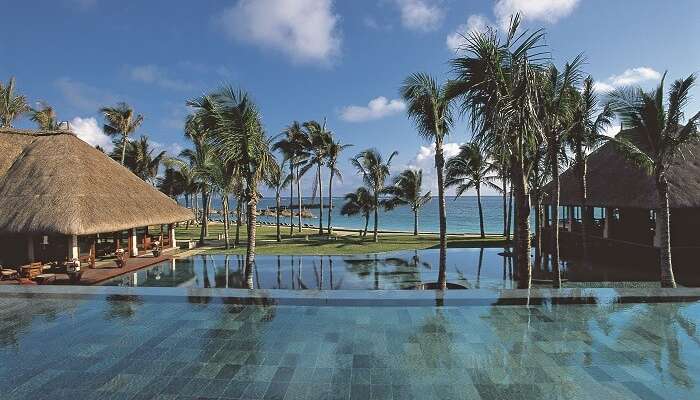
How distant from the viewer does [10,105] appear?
30453mm

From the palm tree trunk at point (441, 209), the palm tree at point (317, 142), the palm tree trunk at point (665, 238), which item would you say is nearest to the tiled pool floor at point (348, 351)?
the palm tree trunk at point (665, 238)

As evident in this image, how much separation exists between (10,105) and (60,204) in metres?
22.2

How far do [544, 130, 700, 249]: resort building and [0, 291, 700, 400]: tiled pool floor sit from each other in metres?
8.93

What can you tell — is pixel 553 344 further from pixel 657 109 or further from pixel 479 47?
pixel 657 109

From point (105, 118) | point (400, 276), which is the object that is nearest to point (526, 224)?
point (400, 276)

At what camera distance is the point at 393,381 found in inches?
168

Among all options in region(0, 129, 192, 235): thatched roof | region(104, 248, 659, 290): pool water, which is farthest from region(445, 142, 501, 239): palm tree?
region(0, 129, 192, 235): thatched roof

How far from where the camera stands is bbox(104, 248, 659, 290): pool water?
1346 centimetres

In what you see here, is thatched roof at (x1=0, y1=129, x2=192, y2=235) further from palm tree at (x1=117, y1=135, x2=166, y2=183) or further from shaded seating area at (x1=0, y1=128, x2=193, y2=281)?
palm tree at (x1=117, y1=135, x2=166, y2=183)

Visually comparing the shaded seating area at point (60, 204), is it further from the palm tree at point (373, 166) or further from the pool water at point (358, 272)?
the palm tree at point (373, 166)

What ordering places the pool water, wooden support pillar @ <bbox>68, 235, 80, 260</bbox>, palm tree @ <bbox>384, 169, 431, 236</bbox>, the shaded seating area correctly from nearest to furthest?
the pool water → the shaded seating area → wooden support pillar @ <bbox>68, 235, 80, 260</bbox> → palm tree @ <bbox>384, 169, 431, 236</bbox>

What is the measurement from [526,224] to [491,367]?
4494 millimetres

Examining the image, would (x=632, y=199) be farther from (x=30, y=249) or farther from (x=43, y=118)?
(x=43, y=118)

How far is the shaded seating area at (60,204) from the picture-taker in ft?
51.0
